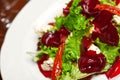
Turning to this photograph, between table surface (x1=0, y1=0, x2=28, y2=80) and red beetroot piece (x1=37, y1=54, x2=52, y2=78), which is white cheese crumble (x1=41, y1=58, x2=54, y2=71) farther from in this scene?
table surface (x1=0, y1=0, x2=28, y2=80)

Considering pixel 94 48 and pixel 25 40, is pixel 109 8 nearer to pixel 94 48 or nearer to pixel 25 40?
pixel 94 48

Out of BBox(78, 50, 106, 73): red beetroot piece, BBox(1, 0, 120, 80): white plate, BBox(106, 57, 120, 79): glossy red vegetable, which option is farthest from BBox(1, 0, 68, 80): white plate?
BBox(106, 57, 120, 79): glossy red vegetable

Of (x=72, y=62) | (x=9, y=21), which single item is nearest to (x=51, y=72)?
(x=72, y=62)

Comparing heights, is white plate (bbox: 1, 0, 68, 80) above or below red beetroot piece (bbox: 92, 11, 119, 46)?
below

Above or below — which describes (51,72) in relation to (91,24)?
below

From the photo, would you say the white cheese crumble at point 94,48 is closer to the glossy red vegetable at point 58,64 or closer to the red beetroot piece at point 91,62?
the red beetroot piece at point 91,62

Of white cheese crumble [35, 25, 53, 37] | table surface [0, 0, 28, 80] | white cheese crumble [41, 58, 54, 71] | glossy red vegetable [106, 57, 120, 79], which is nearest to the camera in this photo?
glossy red vegetable [106, 57, 120, 79]

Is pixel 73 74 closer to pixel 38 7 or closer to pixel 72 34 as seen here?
pixel 72 34
